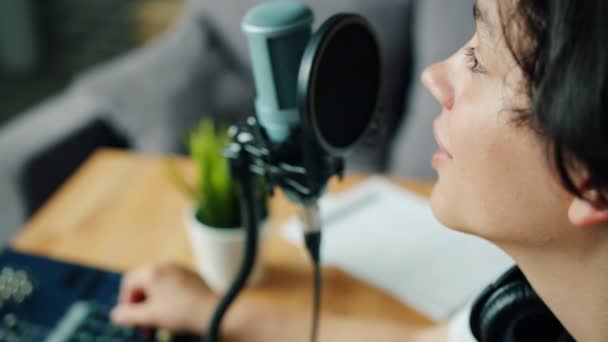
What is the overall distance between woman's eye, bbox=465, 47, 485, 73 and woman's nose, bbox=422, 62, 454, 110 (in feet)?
0.08

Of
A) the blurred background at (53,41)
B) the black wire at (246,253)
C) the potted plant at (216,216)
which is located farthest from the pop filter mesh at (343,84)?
the blurred background at (53,41)

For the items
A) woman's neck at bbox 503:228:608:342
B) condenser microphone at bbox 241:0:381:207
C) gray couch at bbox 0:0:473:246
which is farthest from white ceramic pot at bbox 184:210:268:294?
gray couch at bbox 0:0:473:246

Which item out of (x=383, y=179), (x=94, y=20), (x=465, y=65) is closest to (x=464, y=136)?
(x=465, y=65)

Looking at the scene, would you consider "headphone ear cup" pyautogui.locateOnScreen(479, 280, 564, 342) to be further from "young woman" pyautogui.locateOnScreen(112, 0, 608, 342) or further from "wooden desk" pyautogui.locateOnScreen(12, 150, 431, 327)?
"wooden desk" pyautogui.locateOnScreen(12, 150, 431, 327)

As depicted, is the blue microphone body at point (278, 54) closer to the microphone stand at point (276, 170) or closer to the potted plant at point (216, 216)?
the microphone stand at point (276, 170)

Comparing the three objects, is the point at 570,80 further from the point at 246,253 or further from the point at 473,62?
the point at 246,253

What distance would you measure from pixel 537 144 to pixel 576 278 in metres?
0.11

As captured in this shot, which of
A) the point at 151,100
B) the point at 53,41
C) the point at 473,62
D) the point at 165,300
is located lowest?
the point at 53,41

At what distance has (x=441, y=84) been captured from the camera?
43 centimetres

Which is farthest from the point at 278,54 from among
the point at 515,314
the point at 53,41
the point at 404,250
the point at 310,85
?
the point at 53,41

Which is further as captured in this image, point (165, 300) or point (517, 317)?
point (165, 300)

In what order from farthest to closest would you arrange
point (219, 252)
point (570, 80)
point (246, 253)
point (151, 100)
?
point (151, 100)
point (219, 252)
point (246, 253)
point (570, 80)

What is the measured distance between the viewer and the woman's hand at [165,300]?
66 centimetres

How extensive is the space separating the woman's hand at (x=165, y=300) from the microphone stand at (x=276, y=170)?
134 mm
